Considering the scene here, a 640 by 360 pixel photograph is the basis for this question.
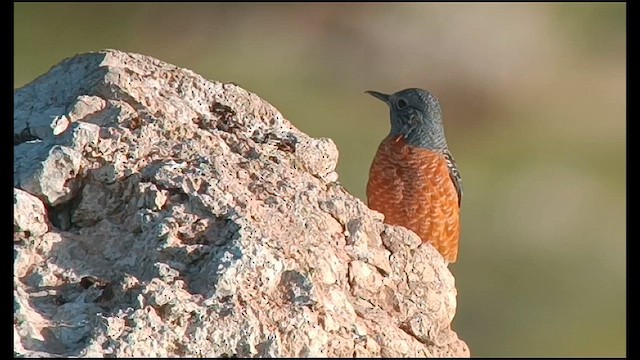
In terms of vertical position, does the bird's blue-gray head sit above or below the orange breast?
above

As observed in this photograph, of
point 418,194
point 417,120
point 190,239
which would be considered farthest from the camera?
point 417,120

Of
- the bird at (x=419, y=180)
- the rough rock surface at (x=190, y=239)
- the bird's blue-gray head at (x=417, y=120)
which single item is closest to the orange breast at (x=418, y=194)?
the bird at (x=419, y=180)

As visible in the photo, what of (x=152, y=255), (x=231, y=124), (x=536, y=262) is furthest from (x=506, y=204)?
(x=152, y=255)

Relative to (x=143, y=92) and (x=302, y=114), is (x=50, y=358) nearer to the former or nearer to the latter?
(x=143, y=92)

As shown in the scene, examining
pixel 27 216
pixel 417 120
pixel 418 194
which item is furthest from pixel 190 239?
pixel 417 120

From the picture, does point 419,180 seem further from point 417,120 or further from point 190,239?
point 190,239

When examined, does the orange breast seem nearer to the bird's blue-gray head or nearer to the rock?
A: the bird's blue-gray head

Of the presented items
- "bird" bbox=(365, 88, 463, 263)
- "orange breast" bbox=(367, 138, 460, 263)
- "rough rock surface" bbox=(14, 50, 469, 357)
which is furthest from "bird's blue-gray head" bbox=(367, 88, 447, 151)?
"rough rock surface" bbox=(14, 50, 469, 357)

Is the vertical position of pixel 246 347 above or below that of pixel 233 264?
below
